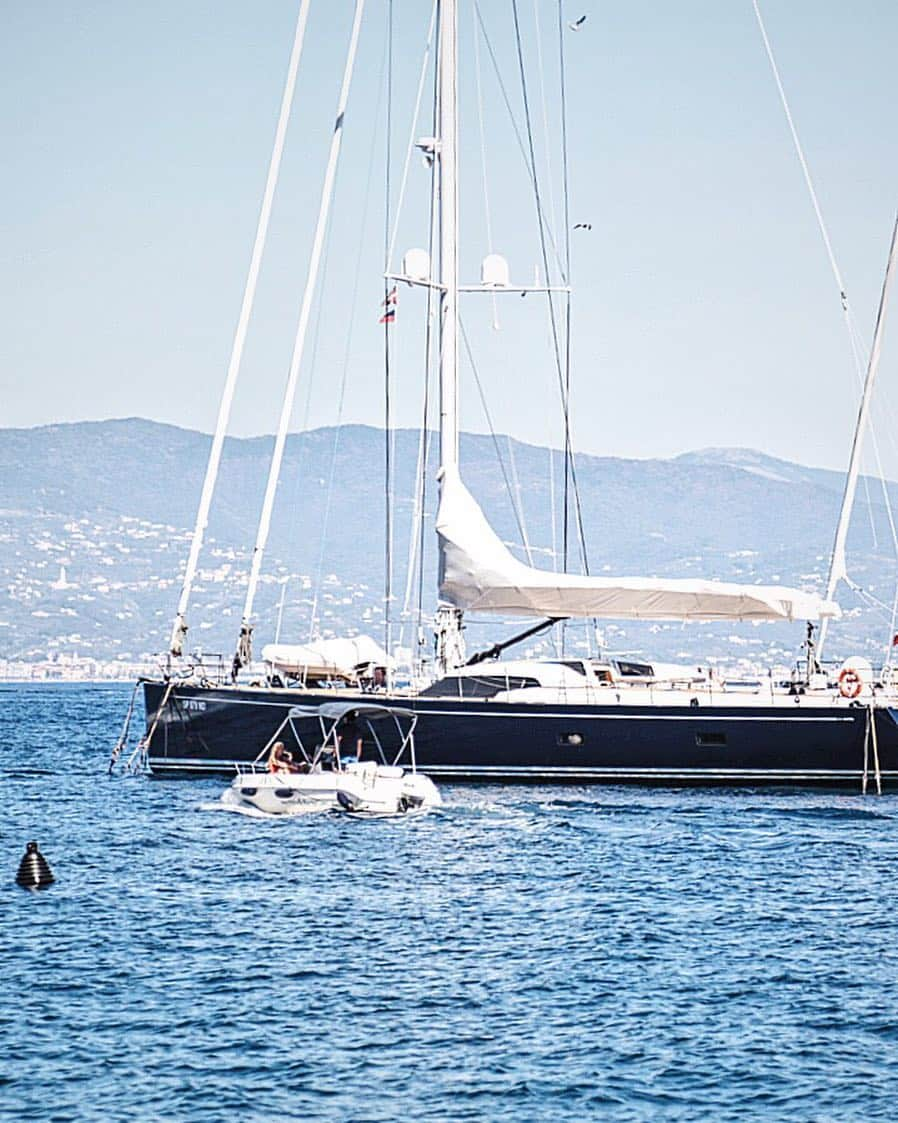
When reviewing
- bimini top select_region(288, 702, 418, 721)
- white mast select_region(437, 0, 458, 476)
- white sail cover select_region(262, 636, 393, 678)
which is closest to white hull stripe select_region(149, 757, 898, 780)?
bimini top select_region(288, 702, 418, 721)

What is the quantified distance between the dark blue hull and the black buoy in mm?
14792

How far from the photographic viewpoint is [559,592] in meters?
54.0

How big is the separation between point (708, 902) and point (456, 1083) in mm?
13228

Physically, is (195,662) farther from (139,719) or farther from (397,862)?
(139,719)

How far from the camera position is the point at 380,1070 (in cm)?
2388

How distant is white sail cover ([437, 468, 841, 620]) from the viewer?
177 feet

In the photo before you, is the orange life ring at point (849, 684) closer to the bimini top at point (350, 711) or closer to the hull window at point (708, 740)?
the hull window at point (708, 740)

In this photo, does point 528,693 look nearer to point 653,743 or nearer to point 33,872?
point 653,743

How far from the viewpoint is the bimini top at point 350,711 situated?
49.0 metres

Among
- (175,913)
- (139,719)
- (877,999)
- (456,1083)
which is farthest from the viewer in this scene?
(139,719)

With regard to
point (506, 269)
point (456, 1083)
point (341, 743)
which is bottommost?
point (456, 1083)

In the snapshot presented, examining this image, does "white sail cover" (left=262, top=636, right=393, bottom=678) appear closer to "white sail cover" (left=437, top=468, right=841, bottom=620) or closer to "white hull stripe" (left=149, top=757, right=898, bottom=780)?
"white sail cover" (left=437, top=468, right=841, bottom=620)

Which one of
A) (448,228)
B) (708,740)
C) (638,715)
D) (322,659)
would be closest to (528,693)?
(638,715)

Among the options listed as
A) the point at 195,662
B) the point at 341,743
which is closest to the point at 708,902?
the point at 341,743
